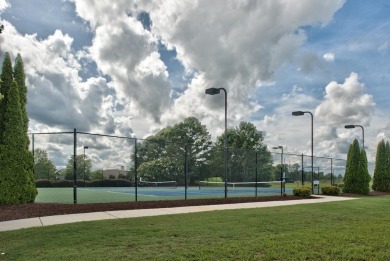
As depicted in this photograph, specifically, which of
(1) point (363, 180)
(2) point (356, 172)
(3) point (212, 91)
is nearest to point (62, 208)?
(3) point (212, 91)

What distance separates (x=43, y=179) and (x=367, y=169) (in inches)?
1064

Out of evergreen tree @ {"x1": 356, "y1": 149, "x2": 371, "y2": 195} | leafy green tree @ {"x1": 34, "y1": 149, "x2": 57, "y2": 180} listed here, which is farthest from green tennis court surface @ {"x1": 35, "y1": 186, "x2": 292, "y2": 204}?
evergreen tree @ {"x1": 356, "y1": 149, "x2": 371, "y2": 195}

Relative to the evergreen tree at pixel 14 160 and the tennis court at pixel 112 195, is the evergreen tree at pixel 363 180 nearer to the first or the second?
the tennis court at pixel 112 195

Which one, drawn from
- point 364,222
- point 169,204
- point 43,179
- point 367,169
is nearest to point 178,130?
point 43,179

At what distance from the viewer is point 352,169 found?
26.7 m

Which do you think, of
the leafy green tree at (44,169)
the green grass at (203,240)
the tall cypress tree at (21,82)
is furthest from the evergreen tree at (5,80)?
the leafy green tree at (44,169)

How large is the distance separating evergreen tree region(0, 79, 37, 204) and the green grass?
17.5 ft

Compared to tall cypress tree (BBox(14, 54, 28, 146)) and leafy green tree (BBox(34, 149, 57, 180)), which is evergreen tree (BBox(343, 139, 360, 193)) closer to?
tall cypress tree (BBox(14, 54, 28, 146))

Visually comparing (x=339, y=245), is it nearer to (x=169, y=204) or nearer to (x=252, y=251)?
(x=252, y=251)

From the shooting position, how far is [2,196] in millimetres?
12586

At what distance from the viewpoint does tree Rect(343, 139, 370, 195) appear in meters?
26.2

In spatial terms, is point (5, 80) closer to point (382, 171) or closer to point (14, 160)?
point (14, 160)

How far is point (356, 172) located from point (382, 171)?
6.26m

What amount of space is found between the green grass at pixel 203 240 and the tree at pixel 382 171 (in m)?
24.1
